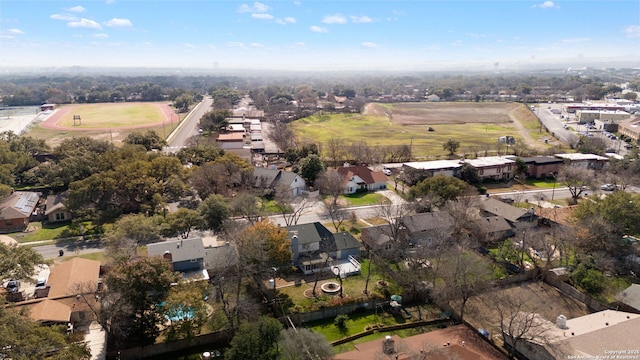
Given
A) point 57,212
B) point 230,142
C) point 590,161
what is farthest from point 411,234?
point 230,142

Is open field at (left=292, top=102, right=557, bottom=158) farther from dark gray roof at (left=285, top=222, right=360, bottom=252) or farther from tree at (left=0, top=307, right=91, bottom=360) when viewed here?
tree at (left=0, top=307, right=91, bottom=360)

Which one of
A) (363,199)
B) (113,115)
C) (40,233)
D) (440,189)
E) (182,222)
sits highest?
(113,115)

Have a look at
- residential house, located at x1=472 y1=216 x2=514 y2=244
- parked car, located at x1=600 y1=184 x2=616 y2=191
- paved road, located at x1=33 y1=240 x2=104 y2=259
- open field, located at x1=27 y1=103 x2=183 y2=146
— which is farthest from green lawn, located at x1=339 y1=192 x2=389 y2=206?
open field, located at x1=27 y1=103 x2=183 y2=146

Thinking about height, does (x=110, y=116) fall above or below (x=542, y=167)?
above

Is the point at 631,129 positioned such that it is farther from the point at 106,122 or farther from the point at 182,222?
the point at 106,122

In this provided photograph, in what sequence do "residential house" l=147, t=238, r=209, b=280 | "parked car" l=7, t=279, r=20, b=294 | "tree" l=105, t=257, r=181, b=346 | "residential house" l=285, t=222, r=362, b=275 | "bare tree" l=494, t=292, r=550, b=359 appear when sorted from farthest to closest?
"residential house" l=285, t=222, r=362, b=275 < "residential house" l=147, t=238, r=209, b=280 < "parked car" l=7, t=279, r=20, b=294 < "tree" l=105, t=257, r=181, b=346 < "bare tree" l=494, t=292, r=550, b=359

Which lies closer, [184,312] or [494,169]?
[184,312]

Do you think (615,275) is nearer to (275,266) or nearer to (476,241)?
(476,241)
